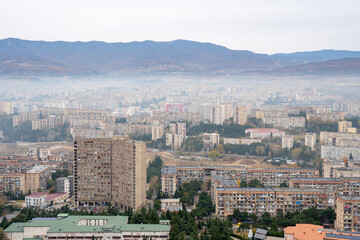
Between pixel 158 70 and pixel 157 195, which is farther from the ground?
pixel 158 70

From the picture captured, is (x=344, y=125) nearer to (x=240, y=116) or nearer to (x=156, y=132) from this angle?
(x=240, y=116)


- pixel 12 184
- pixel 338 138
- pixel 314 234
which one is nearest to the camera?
pixel 314 234

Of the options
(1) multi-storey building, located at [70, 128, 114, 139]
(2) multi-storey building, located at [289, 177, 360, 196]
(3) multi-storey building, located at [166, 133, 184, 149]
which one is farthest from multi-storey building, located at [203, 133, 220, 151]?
(2) multi-storey building, located at [289, 177, 360, 196]

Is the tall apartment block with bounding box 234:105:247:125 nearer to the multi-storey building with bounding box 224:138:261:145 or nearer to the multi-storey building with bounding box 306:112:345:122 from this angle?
the multi-storey building with bounding box 306:112:345:122

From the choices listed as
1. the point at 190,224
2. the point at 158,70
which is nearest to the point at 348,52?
the point at 158,70

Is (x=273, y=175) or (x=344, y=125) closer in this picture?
(x=273, y=175)

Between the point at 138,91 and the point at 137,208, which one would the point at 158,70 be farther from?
the point at 137,208

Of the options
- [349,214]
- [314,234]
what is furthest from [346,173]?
[314,234]

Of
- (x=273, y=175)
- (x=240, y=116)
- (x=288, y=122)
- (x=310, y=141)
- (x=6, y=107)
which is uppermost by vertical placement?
(x=6, y=107)
